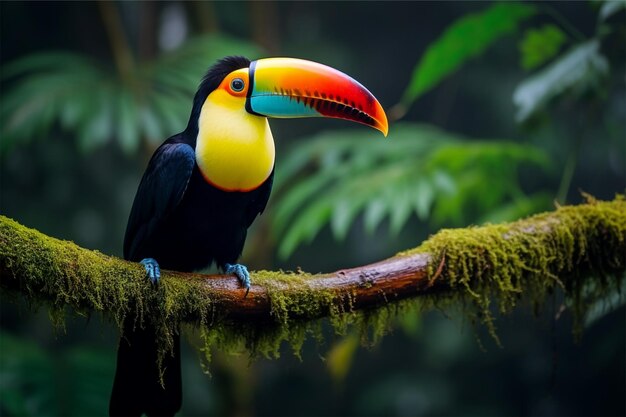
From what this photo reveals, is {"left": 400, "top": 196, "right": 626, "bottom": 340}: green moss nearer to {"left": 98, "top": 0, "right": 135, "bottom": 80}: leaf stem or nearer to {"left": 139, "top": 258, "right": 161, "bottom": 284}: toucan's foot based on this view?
{"left": 139, "top": 258, "right": 161, "bottom": 284}: toucan's foot

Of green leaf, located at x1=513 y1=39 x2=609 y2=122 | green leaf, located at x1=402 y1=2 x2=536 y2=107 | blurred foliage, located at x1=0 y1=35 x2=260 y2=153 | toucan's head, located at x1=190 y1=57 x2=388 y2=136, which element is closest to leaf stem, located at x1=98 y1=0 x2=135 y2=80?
blurred foliage, located at x1=0 y1=35 x2=260 y2=153

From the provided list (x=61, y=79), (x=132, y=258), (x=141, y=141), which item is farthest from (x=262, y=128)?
→ (x=141, y=141)

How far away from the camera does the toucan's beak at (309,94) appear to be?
2.40 m

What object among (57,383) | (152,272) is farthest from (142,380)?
(57,383)

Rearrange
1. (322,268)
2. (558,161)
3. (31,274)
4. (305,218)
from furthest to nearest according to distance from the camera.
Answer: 1. (322,268)
2. (558,161)
3. (305,218)
4. (31,274)

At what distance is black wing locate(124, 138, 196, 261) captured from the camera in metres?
2.38

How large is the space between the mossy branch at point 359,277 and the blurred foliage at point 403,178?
69 centimetres

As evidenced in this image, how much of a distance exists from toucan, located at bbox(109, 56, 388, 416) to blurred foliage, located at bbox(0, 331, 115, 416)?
4.25 feet

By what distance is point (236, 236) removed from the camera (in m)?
2.61

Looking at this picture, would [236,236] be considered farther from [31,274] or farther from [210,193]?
[31,274]

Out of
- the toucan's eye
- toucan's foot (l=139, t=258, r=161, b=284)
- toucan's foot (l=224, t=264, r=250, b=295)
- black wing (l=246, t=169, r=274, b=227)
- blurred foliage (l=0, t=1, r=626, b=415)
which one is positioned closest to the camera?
toucan's foot (l=139, t=258, r=161, b=284)

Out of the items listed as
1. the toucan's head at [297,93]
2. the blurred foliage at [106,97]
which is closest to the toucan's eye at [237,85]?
the toucan's head at [297,93]

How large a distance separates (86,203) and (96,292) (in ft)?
11.4

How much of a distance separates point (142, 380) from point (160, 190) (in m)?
0.61
